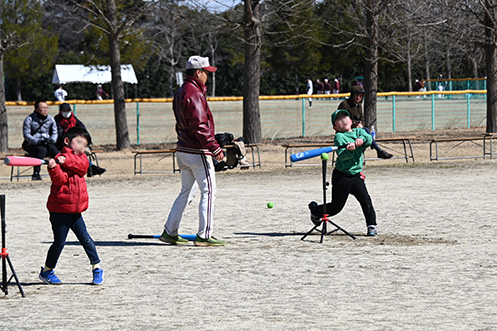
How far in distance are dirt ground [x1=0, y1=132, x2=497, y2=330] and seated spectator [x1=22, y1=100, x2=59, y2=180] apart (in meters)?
2.71

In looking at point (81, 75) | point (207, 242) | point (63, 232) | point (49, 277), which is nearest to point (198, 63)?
point (207, 242)

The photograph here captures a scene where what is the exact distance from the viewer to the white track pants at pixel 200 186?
8352mm

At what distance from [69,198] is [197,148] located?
6.35 feet

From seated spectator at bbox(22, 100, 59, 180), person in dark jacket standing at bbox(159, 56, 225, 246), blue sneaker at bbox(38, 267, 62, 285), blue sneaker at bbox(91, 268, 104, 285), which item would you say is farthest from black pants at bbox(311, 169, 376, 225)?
seated spectator at bbox(22, 100, 59, 180)

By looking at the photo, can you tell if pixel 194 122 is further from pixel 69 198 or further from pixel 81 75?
pixel 81 75

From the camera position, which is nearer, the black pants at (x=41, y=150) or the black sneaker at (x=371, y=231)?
the black sneaker at (x=371, y=231)

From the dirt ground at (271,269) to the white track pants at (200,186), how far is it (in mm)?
312

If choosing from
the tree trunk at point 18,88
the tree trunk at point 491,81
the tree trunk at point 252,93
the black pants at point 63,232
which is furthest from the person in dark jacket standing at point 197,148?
the tree trunk at point 18,88

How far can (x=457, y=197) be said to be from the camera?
40.9 feet

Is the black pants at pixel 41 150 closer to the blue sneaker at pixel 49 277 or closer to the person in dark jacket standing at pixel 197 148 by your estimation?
the person in dark jacket standing at pixel 197 148

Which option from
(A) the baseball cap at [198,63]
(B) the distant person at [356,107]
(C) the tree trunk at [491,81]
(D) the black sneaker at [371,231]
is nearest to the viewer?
(A) the baseball cap at [198,63]

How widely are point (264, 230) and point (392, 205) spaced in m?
2.85

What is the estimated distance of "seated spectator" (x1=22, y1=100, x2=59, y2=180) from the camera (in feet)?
52.6

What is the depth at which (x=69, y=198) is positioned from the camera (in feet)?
22.0
